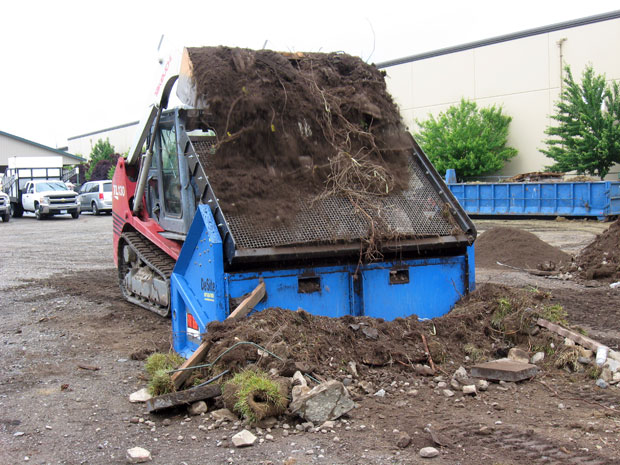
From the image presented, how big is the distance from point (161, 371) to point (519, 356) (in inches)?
113

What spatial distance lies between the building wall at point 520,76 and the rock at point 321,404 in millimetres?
33156

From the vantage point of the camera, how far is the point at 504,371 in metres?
5.04

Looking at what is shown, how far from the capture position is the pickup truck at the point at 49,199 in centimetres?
3316

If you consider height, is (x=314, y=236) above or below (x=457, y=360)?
above

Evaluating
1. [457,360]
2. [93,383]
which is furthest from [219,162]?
[457,360]

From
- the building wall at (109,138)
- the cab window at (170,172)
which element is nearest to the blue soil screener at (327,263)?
the cab window at (170,172)

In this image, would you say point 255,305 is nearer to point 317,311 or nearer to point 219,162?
point 317,311

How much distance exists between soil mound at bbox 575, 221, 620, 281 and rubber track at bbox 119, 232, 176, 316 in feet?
24.9

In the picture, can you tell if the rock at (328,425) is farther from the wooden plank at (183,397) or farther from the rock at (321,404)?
the wooden plank at (183,397)

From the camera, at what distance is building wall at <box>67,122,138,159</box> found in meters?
72.7

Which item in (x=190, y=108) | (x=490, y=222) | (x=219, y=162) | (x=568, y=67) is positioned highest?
(x=568, y=67)

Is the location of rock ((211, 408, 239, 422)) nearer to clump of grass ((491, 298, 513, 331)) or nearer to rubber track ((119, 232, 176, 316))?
clump of grass ((491, 298, 513, 331))

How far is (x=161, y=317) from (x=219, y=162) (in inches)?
117

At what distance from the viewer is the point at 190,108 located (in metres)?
6.81
